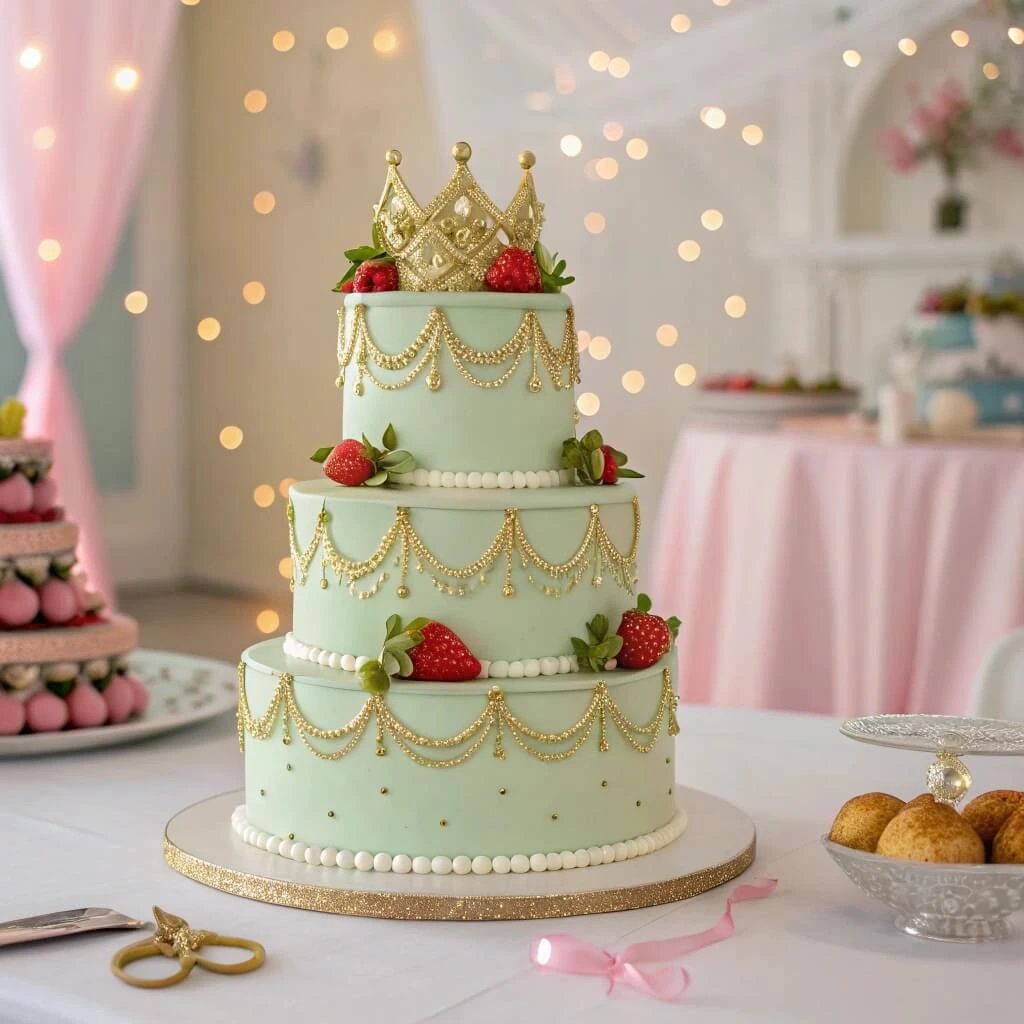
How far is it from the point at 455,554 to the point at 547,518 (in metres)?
0.09

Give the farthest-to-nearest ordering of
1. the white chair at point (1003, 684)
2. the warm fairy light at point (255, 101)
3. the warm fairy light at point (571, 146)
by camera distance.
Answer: the warm fairy light at point (255, 101) → the warm fairy light at point (571, 146) → the white chair at point (1003, 684)

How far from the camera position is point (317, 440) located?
269 inches

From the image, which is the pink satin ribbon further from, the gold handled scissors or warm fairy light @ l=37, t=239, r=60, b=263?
warm fairy light @ l=37, t=239, r=60, b=263

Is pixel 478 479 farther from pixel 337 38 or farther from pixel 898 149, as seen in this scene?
pixel 337 38

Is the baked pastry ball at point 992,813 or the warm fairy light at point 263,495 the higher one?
the baked pastry ball at point 992,813

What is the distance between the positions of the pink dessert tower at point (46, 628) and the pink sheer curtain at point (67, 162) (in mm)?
3181

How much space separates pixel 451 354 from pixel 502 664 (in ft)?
0.91

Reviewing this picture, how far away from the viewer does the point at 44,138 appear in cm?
516

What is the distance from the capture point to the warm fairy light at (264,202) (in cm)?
697

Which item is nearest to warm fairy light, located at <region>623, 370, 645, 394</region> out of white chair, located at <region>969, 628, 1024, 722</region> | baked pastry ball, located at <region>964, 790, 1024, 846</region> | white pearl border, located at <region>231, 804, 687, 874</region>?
white chair, located at <region>969, 628, 1024, 722</region>

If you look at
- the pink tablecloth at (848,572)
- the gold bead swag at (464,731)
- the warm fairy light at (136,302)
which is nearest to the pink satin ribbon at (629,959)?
the gold bead swag at (464,731)

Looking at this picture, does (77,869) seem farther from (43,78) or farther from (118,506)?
(118,506)

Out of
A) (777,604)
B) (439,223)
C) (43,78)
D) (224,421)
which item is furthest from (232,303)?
(439,223)

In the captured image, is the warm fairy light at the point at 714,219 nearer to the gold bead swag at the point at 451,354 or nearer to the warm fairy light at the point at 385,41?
the warm fairy light at the point at 385,41
